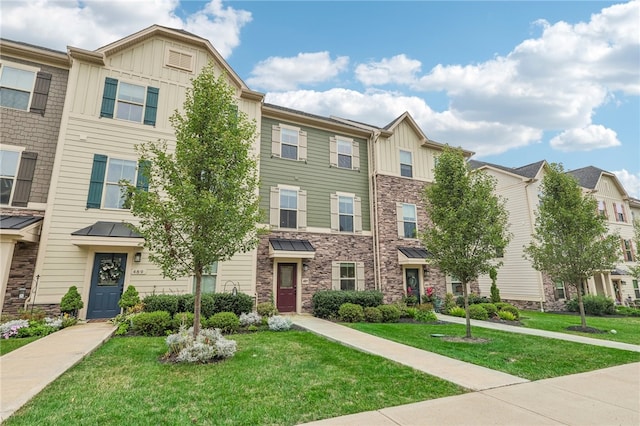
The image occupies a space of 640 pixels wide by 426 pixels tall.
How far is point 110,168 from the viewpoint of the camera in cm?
1161

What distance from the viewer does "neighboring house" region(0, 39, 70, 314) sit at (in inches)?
389

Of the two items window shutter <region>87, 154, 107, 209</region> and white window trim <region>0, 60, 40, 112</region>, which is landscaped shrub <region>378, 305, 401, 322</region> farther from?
white window trim <region>0, 60, 40, 112</region>

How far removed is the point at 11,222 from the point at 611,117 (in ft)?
74.8

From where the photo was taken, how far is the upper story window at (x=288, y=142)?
14969 millimetres

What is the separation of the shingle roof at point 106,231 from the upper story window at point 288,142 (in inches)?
272

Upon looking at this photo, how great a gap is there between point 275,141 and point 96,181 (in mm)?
7415

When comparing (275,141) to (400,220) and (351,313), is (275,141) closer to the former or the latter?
(400,220)

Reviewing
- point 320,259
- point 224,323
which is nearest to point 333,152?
point 320,259

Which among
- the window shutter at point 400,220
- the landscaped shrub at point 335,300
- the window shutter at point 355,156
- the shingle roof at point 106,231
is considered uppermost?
the window shutter at point 355,156

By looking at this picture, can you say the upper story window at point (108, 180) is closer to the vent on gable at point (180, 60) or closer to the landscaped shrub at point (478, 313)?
the vent on gable at point (180, 60)

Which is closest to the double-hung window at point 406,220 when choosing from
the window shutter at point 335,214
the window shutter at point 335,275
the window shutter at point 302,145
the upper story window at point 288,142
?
the window shutter at point 335,214

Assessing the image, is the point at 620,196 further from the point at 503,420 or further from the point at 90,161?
the point at 90,161

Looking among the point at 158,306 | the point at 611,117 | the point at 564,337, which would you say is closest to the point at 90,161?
the point at 158,306

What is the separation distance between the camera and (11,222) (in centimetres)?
957
